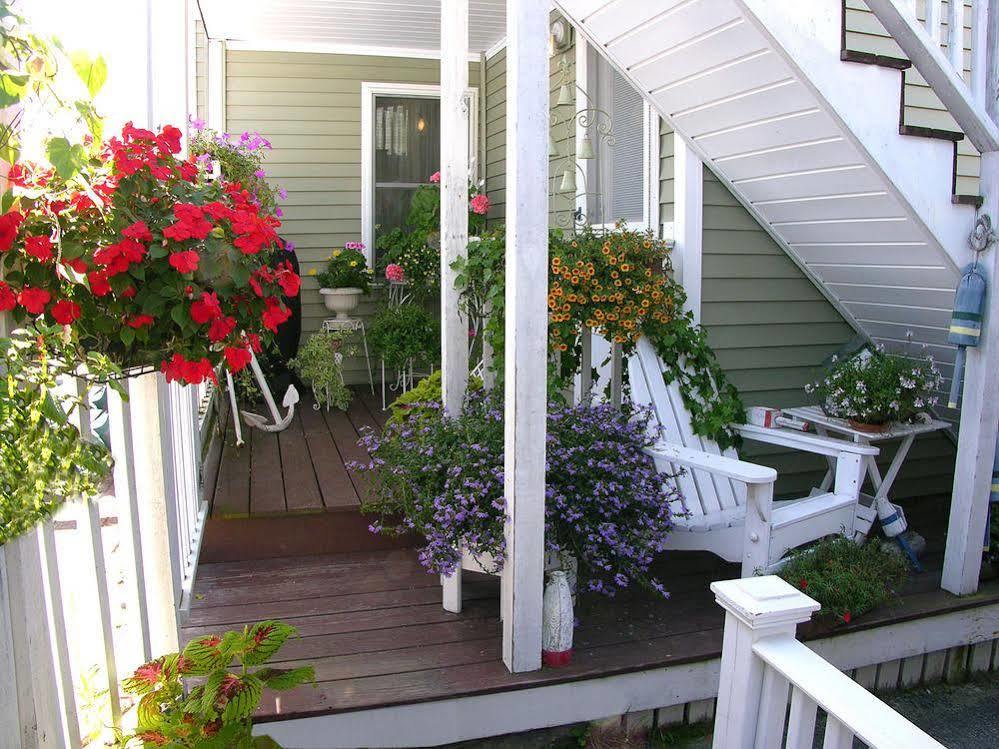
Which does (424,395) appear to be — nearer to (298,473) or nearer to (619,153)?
(298,473)

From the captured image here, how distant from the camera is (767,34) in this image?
279 centimetres

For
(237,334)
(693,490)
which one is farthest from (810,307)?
(237,334)

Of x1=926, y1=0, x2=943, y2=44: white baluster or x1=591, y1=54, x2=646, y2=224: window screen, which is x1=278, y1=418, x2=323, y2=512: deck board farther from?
x1=926, y1=0, x2=943, y2=44: white baluster

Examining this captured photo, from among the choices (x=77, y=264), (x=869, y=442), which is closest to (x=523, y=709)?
(x=77, y=264)

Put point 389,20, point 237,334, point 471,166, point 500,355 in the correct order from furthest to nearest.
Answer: point 471,166 < point 389,20 < point 500,355 < point 237,334

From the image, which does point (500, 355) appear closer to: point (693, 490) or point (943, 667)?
point (693, 490)

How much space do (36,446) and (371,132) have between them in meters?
5.20

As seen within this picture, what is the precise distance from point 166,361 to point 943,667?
9.73 ft

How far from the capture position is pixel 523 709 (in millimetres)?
2516

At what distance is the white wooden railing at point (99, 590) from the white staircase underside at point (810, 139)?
7.03 ft

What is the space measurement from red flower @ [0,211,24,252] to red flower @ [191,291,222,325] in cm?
35

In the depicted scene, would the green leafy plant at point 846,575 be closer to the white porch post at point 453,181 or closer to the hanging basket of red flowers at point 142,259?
the white porch post at point 453,181

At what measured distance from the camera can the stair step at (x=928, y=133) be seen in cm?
297

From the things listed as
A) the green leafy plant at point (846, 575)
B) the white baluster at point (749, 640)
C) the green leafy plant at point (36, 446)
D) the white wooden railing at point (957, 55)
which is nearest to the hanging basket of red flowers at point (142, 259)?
the green leafy plant at point (36, 446)
